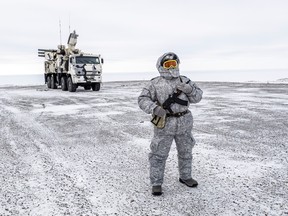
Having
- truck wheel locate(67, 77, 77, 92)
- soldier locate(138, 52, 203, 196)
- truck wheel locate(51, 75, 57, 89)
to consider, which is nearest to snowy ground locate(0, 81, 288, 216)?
soldier locate(138, 52, 203, 196)

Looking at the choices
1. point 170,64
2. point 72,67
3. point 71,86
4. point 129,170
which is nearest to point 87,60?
point 72,67

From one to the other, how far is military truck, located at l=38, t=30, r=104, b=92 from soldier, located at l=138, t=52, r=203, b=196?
15.2 m

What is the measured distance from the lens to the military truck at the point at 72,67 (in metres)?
18.0

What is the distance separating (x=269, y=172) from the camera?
13.5 ft

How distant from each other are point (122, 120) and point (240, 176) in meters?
4.81

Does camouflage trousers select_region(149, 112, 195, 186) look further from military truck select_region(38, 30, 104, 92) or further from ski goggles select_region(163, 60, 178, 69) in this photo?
military truck select_region(38, 30, 104, 92)

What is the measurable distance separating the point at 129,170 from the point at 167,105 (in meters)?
1.41

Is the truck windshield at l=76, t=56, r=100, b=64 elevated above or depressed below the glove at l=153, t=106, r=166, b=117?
above

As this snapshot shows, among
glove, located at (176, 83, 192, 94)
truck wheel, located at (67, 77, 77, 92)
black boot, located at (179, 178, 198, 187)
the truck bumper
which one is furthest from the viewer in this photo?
truck wheel, located at (67, 77, 77, 92)

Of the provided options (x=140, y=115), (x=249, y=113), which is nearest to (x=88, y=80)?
(x=140, y=115)

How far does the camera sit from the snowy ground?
3154 millimetres

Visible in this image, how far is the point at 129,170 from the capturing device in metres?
4.28

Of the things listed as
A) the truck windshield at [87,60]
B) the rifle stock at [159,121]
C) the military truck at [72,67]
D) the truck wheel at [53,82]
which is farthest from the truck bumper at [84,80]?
the rifle stock at [159,121]

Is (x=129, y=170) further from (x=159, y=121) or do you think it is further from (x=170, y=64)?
(x=170, y=64)
